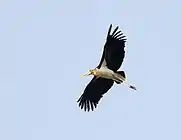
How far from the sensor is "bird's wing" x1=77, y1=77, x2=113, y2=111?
141ft

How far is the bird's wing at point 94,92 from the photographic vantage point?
43.1 metres

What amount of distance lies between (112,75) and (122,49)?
1319 mm

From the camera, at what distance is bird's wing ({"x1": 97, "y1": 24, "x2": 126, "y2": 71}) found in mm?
41625

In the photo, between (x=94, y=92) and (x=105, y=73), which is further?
(x=94, y=92)

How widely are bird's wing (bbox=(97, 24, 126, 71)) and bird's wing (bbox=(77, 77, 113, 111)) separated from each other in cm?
147

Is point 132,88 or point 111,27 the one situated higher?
point 111,27

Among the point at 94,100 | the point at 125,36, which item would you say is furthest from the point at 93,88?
the point at 125,36

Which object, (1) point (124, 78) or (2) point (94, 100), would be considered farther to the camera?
(2) point (94, 100)

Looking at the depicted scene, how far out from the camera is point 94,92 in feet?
→ 143

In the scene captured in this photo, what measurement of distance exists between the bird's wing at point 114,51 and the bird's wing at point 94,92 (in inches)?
58.0

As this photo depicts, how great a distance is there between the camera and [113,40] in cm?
4166

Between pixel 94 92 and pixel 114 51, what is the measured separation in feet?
8.92

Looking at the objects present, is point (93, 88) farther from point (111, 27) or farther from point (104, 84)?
point (111, 27)

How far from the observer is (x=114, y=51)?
41.8 m
